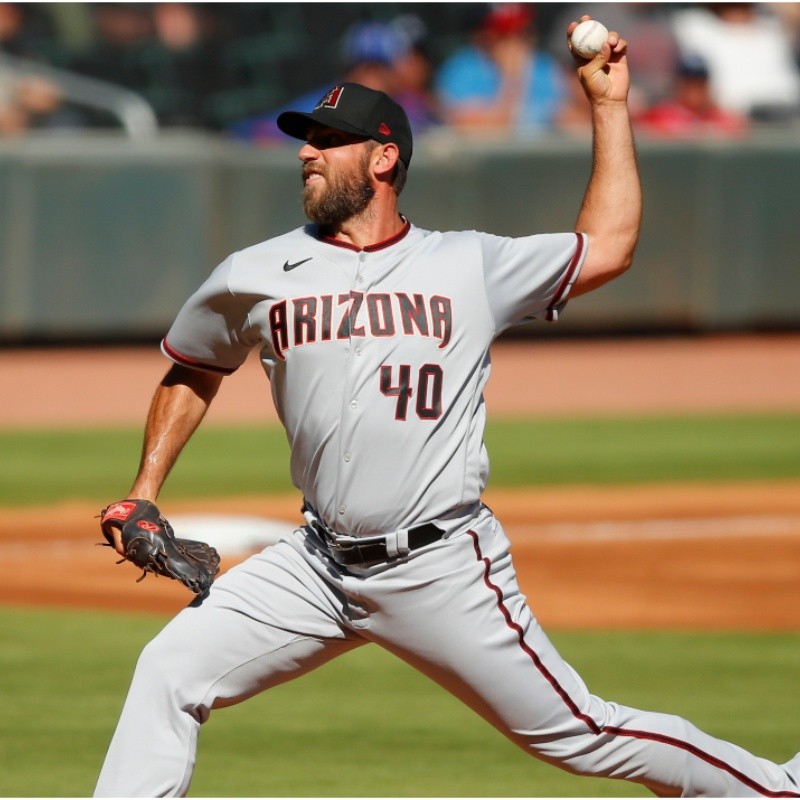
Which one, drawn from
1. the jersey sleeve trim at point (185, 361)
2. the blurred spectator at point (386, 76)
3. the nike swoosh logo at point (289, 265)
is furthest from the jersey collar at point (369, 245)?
the blurred spectator at point (386, 76)

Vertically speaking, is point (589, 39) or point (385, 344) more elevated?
point (589, 39)

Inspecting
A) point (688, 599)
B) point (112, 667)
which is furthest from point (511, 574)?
point (688, 599)

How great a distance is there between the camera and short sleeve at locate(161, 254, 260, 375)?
3.80 meters

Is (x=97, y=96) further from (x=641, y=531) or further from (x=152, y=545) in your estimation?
(x=152, y=545)

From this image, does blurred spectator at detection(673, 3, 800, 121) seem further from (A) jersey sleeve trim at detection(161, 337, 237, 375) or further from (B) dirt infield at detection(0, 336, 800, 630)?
(A) jersey sleeve trim at detection(161, 337, 237, 375)

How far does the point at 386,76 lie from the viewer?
12234 mm

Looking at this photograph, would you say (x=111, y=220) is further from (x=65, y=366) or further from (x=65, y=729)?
(x=65, y=729)

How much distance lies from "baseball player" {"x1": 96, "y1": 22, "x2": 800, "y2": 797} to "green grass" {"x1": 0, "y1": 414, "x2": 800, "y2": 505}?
5356mm

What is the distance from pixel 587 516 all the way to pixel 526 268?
4922mm

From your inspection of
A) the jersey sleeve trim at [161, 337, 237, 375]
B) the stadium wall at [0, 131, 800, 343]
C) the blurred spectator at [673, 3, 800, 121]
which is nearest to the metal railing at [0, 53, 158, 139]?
the stadium wall at [0, 131, 800, 343]

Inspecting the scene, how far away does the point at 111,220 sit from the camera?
12.4m

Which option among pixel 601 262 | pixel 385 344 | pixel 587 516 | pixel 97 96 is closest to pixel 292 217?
pixel 97 96

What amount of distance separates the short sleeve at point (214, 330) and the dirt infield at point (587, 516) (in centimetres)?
308

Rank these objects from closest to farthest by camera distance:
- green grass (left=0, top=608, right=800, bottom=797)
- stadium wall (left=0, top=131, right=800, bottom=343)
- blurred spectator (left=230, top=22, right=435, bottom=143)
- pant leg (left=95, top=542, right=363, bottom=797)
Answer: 1. pant leg (left=95, top=542, right=363, bottom=797)
2. green grass (left=0, top=608, right=800, bottom=797)
3. blurred spectator (left=230, top=22, right=435, bottom=143)
4. stadium wall (left=0, top=131, right=800, bottom=343)
